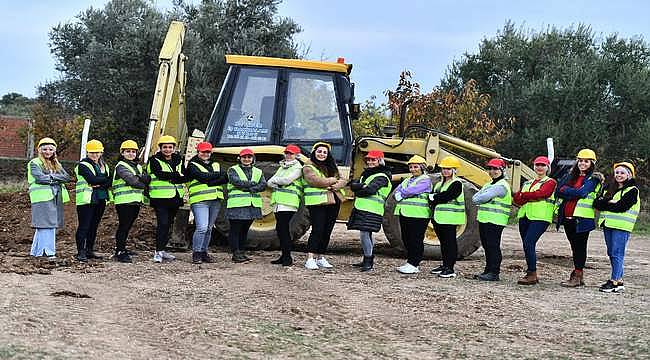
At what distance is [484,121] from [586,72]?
4.39m

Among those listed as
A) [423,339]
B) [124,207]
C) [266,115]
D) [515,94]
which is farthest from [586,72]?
[423,339]

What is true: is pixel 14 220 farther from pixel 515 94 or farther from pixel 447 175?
pixel 515 94

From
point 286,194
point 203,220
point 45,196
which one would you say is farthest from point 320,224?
point 45,196

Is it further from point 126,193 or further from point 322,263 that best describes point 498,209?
point 126,193

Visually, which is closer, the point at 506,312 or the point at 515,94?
the point at 506,312

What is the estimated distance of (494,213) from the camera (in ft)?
34.1

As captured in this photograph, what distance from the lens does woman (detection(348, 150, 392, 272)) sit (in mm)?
10695

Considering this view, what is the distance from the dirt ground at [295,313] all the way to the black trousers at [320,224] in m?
0.34

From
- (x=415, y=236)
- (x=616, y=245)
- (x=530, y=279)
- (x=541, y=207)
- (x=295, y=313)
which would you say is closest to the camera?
(x=295, y=313)

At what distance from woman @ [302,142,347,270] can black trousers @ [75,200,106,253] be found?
257cm

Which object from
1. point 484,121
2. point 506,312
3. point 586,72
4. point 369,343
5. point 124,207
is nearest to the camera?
point 369,343

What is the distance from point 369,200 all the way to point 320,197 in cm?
A: 61

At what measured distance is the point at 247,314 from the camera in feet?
25.1

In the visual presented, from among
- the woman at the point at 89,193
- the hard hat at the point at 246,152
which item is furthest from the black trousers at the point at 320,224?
the woman at the point at 89,193
